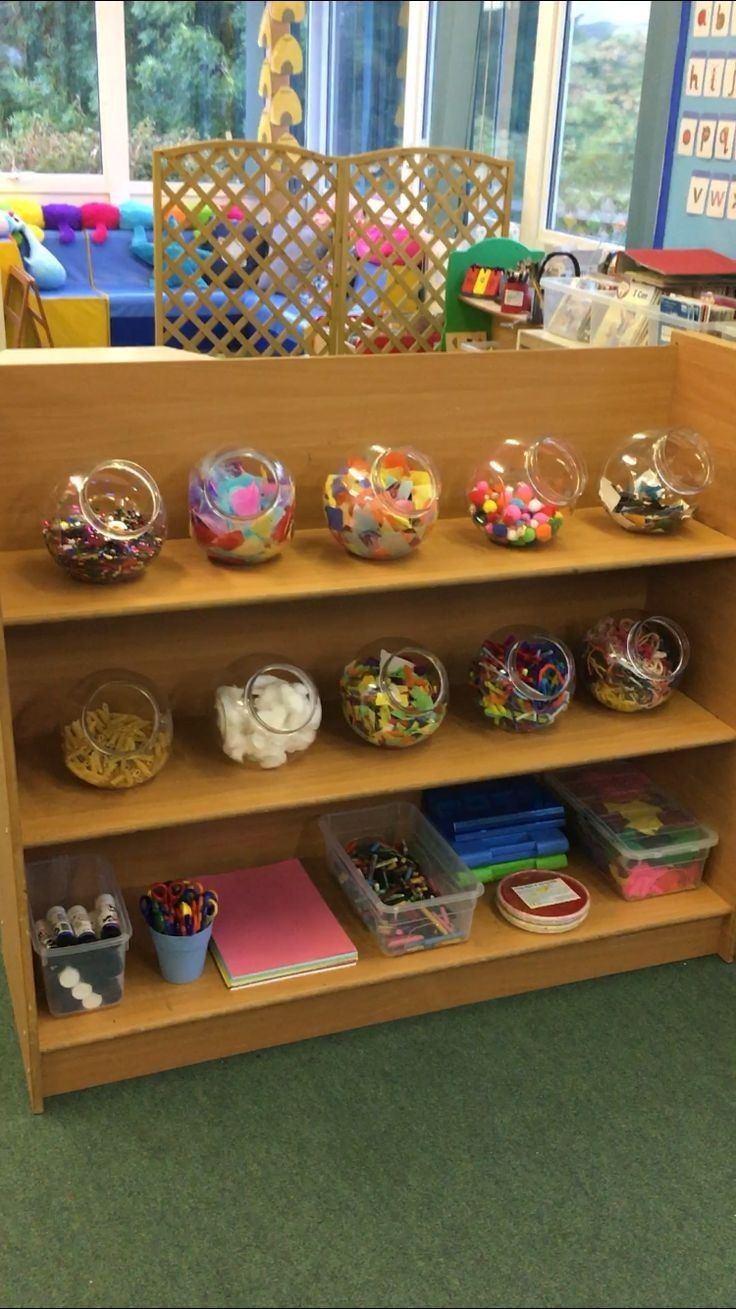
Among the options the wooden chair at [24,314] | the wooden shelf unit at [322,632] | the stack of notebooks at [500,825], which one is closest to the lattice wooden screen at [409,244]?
the wooden chair at [24,314]

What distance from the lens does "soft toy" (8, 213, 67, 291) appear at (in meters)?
5.25

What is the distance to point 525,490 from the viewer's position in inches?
78.1

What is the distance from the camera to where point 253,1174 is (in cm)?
173

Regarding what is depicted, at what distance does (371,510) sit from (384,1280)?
1074 millimetres

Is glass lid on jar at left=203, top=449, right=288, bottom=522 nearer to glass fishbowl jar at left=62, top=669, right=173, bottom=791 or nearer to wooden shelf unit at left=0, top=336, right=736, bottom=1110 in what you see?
wooden shelf unit at left=0, top=336, right=736, bottom=1110

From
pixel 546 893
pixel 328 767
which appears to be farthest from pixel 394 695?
pixel 546 893

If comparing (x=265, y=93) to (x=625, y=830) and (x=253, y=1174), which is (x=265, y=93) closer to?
(x=625, y=830)

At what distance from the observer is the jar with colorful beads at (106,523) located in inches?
66.9

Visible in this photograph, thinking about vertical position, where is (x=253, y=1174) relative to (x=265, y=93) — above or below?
below

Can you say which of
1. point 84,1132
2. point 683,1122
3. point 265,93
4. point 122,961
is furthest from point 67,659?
point 265,93

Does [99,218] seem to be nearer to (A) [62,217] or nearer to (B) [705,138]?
(A) [62,217]

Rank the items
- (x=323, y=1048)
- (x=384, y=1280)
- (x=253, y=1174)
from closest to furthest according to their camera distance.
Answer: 1. (x=384, y=1280)
2. (x=253, y=1174)
3. (x=323, y=1048)

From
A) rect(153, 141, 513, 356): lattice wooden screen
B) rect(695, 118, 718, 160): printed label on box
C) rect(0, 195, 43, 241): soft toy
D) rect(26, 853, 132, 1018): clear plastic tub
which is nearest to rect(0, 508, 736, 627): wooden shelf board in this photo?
rect(26, 853, 132, 1018): clear plastic tub

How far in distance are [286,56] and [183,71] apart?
586mm
